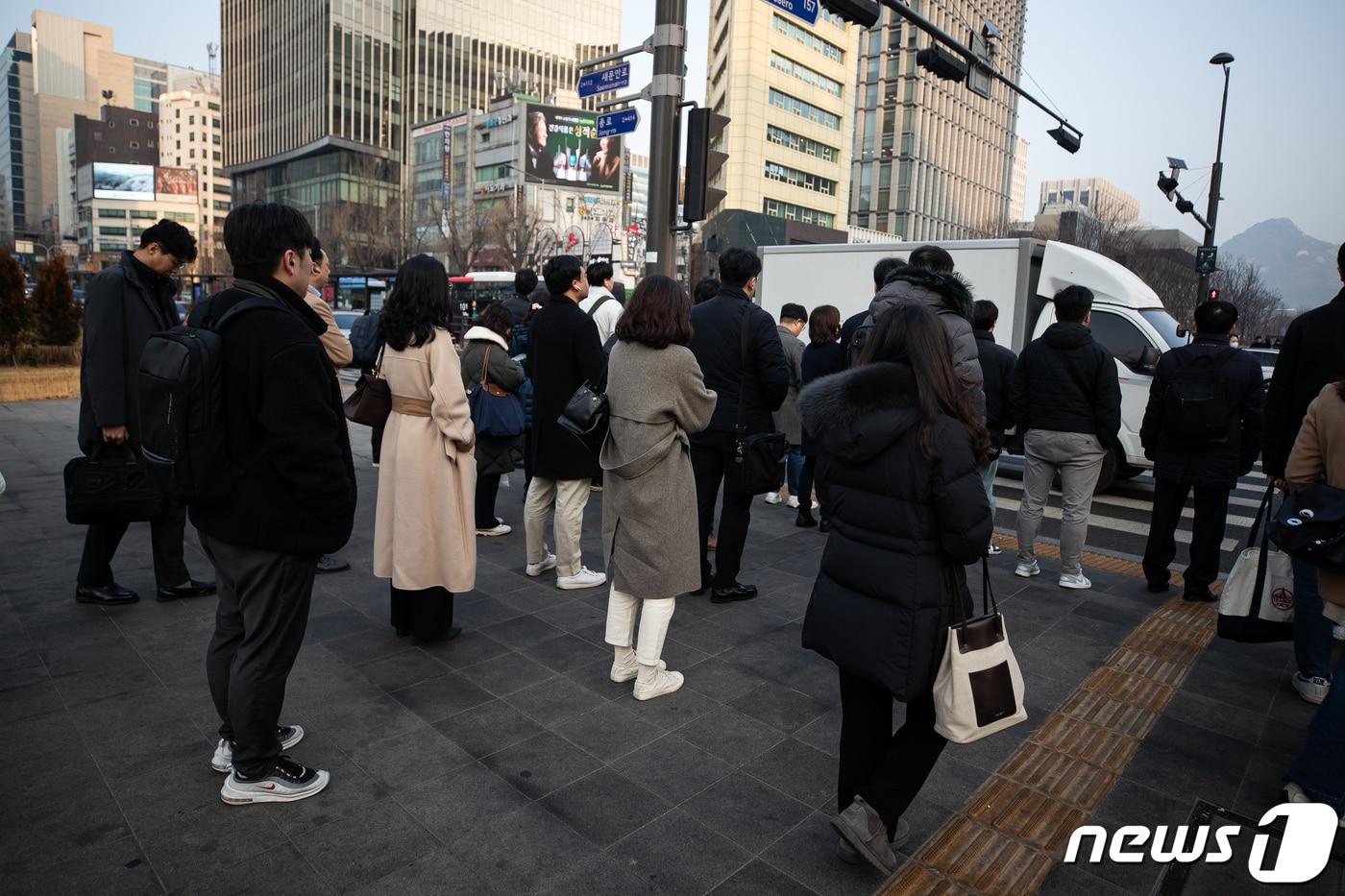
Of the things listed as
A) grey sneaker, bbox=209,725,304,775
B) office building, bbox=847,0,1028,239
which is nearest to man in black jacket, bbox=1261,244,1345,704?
grey sneaker, bbox=209,725,304,775

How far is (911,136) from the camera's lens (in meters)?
81.4

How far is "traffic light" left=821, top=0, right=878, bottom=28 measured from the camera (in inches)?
313

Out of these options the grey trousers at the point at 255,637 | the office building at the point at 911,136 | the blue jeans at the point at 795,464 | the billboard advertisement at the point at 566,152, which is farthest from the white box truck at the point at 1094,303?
the office building at the point at 911,136

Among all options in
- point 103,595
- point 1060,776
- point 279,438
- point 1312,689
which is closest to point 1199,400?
point 1312,689

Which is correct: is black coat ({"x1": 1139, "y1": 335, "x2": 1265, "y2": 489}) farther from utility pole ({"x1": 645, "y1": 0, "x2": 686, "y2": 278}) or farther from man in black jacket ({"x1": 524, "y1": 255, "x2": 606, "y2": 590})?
utility pole ({"x1": 645, "y1": 0, "x2": 686, "y2": 278})

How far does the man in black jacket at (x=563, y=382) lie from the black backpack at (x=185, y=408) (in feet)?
8.56

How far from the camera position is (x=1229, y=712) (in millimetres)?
3914

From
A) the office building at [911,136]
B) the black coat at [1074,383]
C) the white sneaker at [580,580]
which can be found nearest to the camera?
the white sneaker at [580,580]

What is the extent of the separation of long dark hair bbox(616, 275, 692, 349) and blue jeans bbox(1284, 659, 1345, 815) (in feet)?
9.36

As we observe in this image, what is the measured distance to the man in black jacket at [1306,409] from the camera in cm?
391

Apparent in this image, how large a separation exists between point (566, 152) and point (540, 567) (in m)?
80.6

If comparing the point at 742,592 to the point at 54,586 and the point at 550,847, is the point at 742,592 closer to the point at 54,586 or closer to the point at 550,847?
the point at 550,847

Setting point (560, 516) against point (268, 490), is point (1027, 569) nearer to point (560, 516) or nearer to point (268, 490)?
point (560, 516)

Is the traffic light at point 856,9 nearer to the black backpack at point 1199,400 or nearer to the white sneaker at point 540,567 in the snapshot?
the black backpack at point 1199,400
